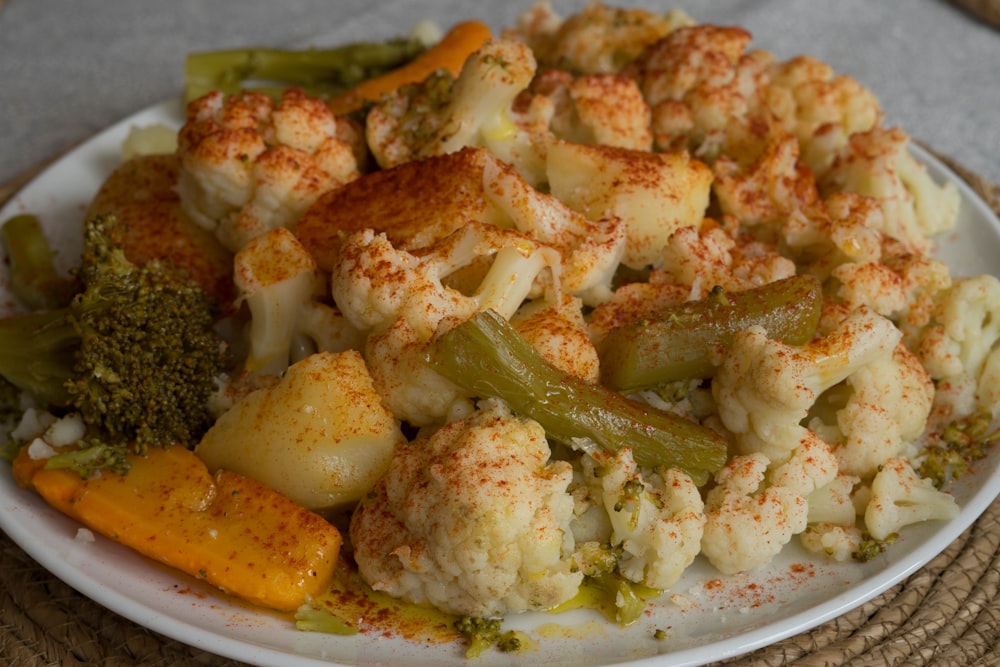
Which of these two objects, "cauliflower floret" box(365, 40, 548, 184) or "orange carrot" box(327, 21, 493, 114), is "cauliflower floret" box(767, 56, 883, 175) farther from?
"orange carrot" box(327, 21, 493, 114)

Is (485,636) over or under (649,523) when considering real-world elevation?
under

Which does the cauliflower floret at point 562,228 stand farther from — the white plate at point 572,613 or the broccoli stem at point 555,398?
the white plate at point 572,613

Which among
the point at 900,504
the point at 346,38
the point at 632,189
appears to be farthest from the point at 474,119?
the point at 346,38

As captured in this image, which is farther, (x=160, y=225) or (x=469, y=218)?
(x=160, y=225)

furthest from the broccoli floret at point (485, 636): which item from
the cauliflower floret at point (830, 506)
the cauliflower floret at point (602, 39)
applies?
the cauliflower floret at point (602, 39)

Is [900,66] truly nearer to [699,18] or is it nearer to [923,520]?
[699,18]

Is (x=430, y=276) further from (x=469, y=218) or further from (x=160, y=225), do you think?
(x=160, y=225)
